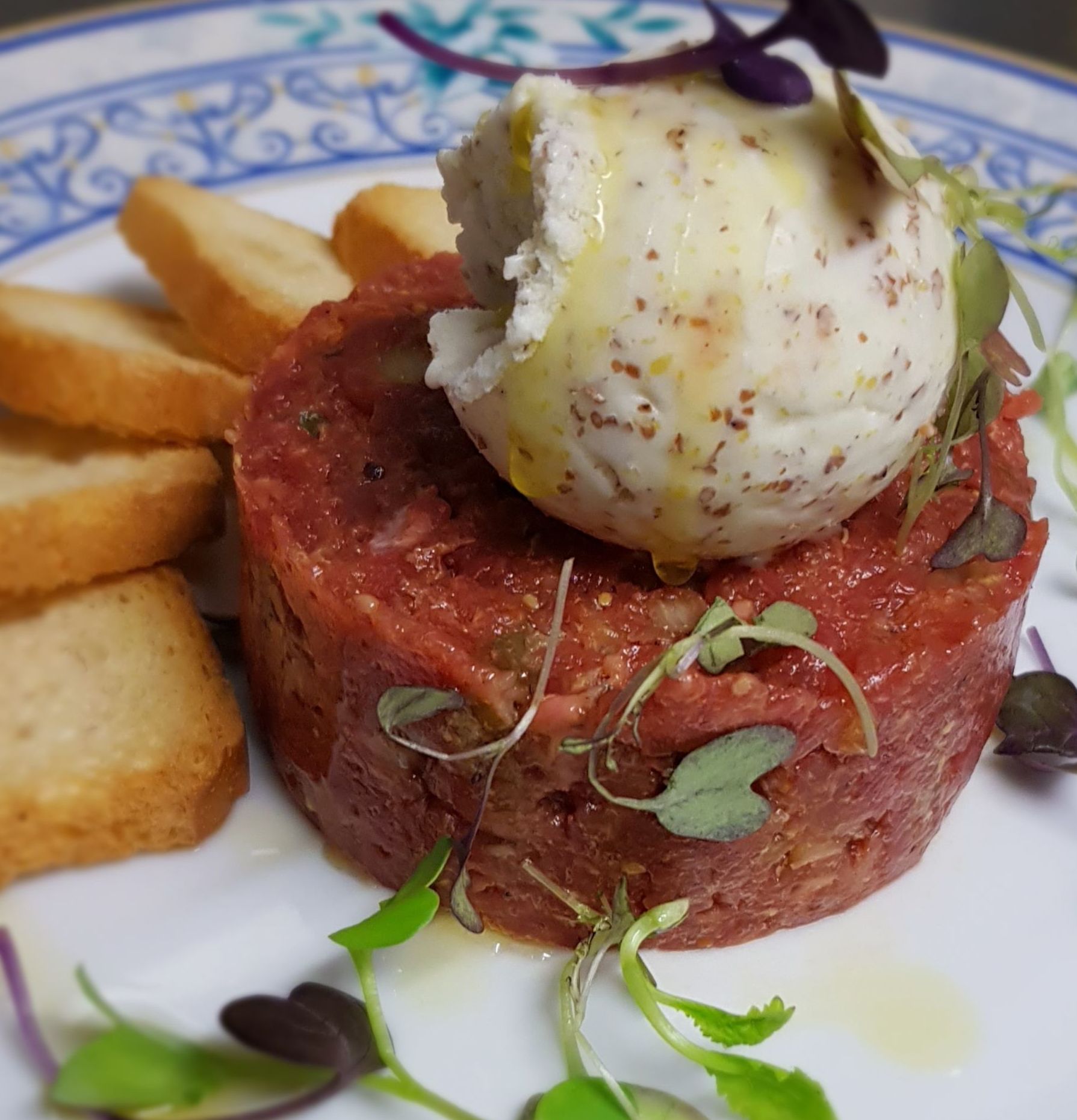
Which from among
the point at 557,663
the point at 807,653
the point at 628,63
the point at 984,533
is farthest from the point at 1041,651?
the point at 628,63

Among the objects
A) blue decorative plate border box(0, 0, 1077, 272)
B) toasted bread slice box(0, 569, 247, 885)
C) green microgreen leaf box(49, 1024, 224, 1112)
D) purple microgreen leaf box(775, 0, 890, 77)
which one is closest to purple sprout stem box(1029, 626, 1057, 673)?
blue decorative plate border box(0, 0, 1077, 272)

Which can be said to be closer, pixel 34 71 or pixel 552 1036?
pixel 552 1036

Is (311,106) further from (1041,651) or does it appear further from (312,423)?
(1041,651)

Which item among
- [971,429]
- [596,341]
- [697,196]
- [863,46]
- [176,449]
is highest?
[863,46]

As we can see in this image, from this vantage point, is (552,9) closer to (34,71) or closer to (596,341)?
(34,71)

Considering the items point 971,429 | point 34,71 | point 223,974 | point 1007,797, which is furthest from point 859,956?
point 34,71

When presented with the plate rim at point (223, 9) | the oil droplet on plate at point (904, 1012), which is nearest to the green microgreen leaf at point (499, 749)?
the oil droplet on plate at point (904, 1012)
